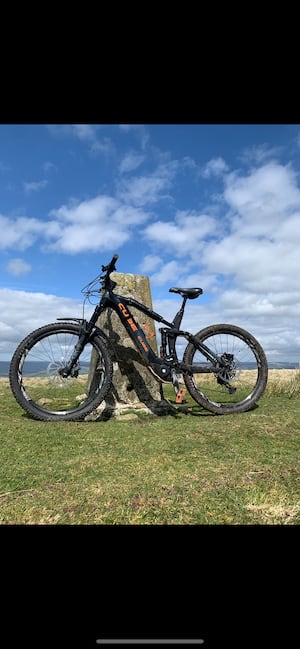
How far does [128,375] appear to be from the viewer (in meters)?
6.18

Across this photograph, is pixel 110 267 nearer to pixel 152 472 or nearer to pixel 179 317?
pixel 179 317

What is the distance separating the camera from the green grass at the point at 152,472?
2.29 metres

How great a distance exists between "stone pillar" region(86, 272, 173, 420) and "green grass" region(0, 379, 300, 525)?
0.97 m

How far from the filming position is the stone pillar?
603 cm

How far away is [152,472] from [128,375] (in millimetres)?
3208
